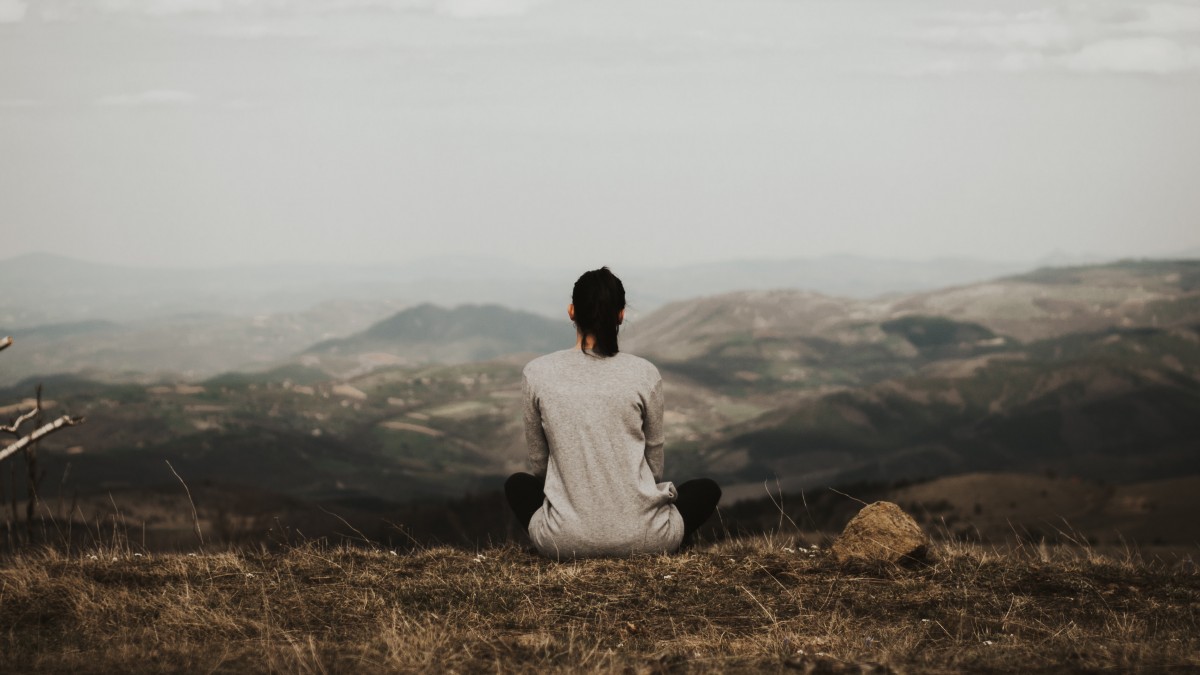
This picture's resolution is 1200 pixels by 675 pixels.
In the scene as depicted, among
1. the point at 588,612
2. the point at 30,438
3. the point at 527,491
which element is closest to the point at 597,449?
the point at 527,491

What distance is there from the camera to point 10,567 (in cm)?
976

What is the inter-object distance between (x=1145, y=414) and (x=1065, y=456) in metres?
18.4

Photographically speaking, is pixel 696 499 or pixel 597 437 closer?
pixel 597 437

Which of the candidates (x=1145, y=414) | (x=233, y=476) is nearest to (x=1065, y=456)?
(x=1145, y=414)

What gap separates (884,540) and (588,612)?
3.08m

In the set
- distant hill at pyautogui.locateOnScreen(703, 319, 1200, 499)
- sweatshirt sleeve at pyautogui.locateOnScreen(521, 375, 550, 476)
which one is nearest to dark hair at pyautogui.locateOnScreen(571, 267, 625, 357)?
sweatshirt sleeve at pyautogui.locateOnScreen(521, 375, 550, 476)

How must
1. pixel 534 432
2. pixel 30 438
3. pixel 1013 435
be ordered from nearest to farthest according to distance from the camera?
pixel 30 438 < pixel 534 432 < pixel 1013 435

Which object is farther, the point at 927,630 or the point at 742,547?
the point at 742,547

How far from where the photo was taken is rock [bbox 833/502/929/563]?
31.8ft

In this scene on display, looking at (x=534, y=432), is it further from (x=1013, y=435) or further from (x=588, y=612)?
(x=1013, y=435)

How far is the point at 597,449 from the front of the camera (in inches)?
333

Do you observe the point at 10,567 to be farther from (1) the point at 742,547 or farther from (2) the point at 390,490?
(2) the point at 390,490

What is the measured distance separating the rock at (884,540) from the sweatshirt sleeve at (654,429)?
2087 mm

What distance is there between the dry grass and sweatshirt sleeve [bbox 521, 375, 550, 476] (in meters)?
0.94
